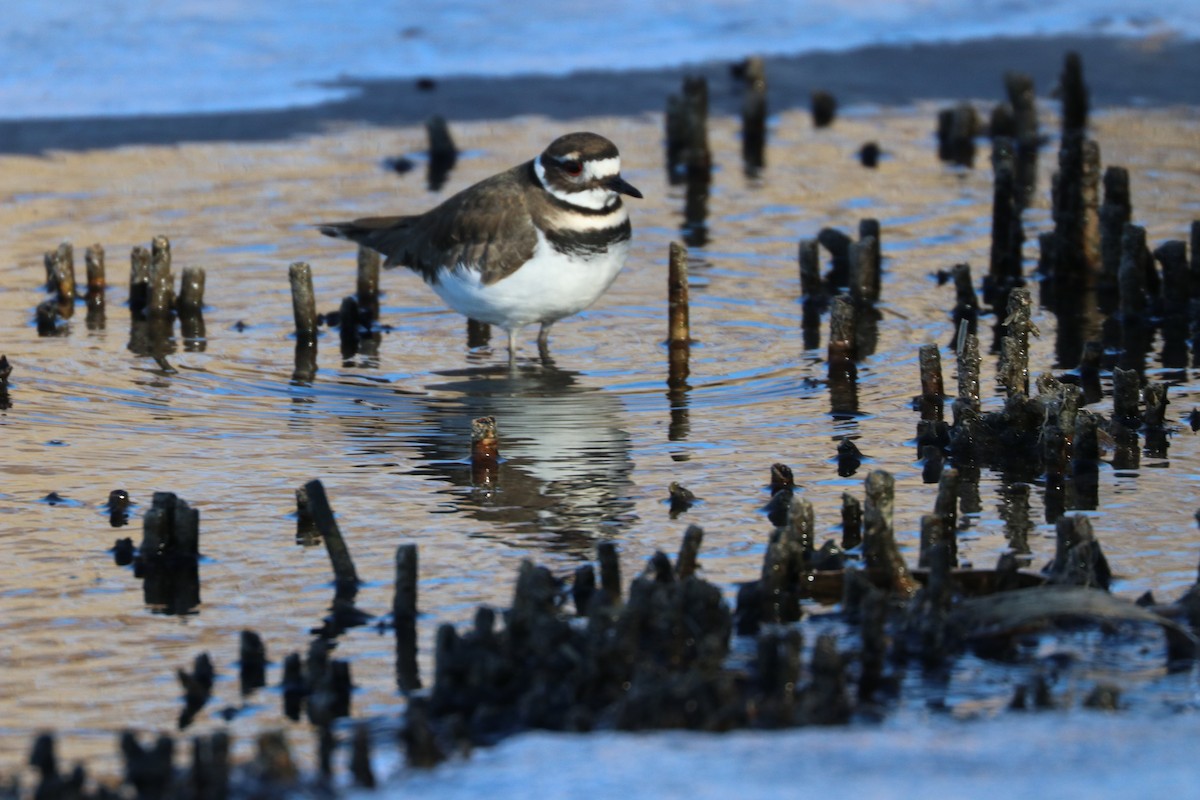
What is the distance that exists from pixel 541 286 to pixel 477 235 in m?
0.44

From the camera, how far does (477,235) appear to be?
914cm

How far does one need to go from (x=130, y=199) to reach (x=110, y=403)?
5053 mm

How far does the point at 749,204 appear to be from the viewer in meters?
13.1

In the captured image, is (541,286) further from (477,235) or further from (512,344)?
(512,344)

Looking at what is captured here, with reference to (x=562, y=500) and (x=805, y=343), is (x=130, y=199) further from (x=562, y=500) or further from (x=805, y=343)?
(x=562, y=500)

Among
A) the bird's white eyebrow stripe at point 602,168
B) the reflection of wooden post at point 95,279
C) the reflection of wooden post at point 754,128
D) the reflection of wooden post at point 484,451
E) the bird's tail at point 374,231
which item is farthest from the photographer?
the reflection of wooden post at point 754,128

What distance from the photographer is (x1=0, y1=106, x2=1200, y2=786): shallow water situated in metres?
5.93

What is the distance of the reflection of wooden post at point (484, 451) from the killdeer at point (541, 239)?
1.62 m

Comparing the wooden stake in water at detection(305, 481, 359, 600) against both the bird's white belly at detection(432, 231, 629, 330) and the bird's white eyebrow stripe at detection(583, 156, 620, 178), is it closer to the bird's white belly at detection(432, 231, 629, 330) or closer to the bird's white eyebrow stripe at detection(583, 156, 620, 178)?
the bird's white belly at detection(432, 231, 629, 330)

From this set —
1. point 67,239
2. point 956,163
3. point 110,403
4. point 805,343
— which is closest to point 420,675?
point 110,403

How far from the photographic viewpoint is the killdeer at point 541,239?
355 inches

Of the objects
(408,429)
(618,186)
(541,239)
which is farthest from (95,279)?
(618,186)

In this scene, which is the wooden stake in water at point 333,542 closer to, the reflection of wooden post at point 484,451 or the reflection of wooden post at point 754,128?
the reflection of wooden post at point 484,451

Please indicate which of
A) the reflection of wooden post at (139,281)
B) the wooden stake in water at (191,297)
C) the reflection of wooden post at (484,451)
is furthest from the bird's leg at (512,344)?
the reflection of wooden post at (139,281)
